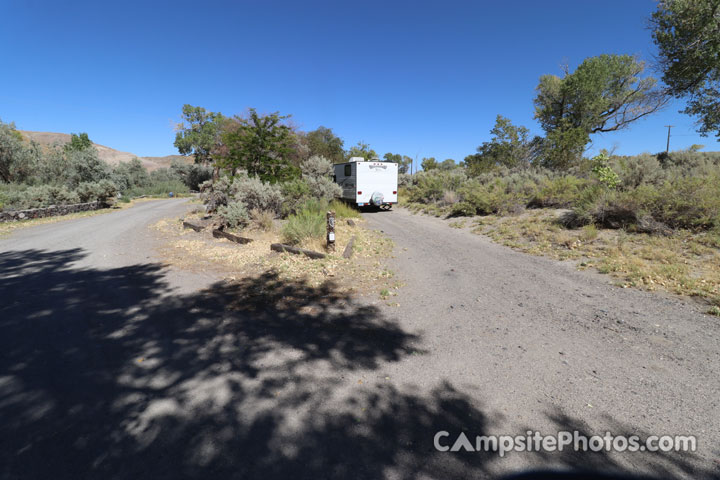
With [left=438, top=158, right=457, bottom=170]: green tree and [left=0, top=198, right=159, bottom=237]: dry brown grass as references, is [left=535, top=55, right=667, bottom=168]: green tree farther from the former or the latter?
[left=0, top=198, right=159, bottom=237]: dry brown grass

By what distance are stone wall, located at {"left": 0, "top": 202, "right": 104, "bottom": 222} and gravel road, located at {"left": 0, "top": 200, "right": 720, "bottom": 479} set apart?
473 inches

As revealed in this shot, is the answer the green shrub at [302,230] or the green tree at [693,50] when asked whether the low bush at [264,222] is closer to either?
the green shrub at [302,230]

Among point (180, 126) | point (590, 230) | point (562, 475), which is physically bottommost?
point (562, 475)

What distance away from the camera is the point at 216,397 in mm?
2562

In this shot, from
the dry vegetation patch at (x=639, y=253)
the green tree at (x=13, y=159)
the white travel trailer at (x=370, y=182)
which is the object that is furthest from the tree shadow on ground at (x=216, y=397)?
the green tree at (x=13, y=159)

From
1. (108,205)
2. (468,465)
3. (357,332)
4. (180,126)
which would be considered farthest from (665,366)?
(180,126)

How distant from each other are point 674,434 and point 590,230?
22.0 ft

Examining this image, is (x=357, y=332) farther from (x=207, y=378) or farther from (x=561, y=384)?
(x=561, y=384)

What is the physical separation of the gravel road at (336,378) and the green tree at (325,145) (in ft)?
98.8

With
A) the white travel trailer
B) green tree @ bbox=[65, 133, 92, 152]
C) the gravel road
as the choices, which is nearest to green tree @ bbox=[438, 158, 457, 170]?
the white travel trailer

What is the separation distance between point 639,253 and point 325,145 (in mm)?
33656

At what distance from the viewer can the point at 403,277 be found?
19.7ft

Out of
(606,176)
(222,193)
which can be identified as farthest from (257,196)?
(606,176)

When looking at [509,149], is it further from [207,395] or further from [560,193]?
[207,395]
